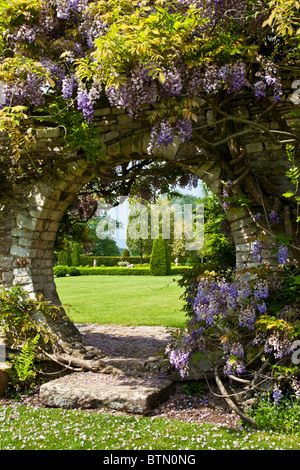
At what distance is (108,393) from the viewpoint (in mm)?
3645

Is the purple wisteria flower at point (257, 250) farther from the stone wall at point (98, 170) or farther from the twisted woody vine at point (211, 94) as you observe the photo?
the stone wall at point (98, 170)

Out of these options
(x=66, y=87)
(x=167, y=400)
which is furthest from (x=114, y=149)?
(x=167, y=400)

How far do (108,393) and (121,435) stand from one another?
0.65 meters

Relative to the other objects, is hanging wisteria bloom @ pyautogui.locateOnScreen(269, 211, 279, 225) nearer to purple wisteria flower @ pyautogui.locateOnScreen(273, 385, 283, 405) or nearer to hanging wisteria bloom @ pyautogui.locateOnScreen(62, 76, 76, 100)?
purple wisteria flower @ pyautogui.locateOnScreen(273, 385, 283, 405)

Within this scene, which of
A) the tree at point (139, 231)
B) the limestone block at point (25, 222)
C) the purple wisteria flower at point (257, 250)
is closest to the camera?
the purple wisteria flower at point (257, 250)

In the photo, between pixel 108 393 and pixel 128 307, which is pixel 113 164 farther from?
pixel 128 307

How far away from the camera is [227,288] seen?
3.58m

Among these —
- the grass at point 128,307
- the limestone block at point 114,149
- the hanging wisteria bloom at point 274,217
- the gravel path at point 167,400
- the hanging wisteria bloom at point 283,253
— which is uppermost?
the limestone block at point 114,149

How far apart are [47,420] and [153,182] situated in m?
4.23

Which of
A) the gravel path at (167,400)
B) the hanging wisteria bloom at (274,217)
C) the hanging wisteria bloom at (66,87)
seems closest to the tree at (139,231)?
the gravel path at (167,400)

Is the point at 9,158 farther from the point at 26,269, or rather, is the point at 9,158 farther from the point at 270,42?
the point at 270,42

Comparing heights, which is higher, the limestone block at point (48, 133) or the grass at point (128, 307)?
the limestone block at point (48, 133)

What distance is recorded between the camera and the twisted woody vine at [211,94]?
327 cm

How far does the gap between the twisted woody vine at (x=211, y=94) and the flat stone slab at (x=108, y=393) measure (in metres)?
0.39
